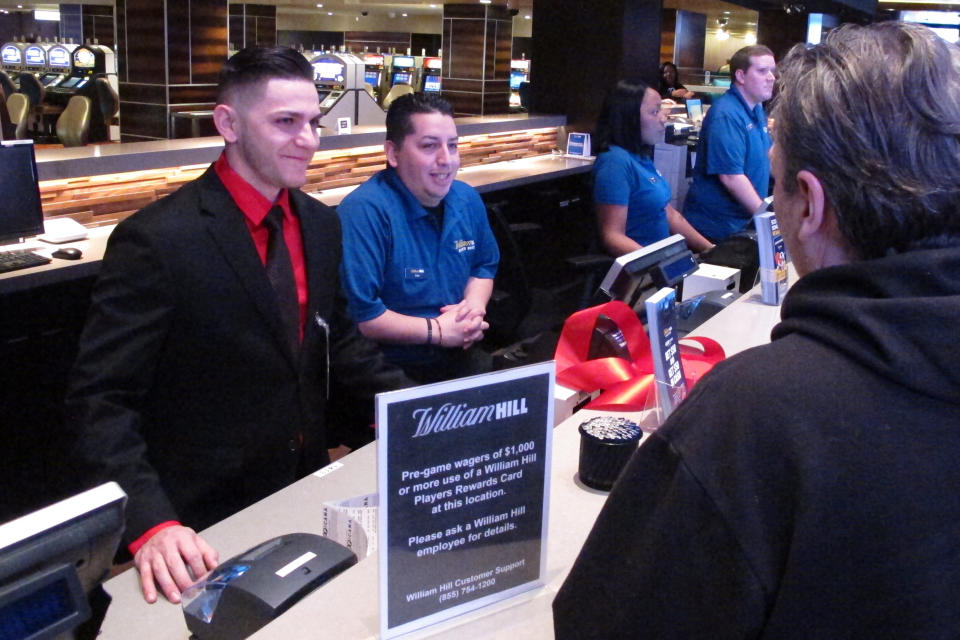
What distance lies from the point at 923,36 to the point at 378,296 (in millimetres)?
2003

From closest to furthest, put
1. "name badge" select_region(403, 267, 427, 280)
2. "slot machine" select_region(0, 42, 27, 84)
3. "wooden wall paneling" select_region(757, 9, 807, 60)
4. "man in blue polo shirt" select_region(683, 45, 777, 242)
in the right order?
"name badge" select_region(403, 267, 427, 280)
"man in blue polo shirt" select_region(683, 45, 777, 242)
"wooden wall paneling" select_region(757, 9, 807, 60)
"slot machine" select_region(0, 42, 27, 84)

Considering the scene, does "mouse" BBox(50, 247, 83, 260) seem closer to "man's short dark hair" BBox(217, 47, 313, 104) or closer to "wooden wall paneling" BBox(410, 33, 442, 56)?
"man's short dark hair" BBox(217, 47, 313, 104)

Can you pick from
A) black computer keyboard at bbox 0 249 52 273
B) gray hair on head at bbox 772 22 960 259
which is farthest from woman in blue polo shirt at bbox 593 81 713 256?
gray hair on head at bbox 772 22 960 259

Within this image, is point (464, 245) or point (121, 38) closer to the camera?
Answer: point (464, 245)

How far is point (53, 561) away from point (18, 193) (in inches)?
126

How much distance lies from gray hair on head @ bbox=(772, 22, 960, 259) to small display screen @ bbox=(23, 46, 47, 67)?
18643 millimetres

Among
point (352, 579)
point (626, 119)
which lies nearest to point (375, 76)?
point (626, 119)

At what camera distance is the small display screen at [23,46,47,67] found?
55.4 feet

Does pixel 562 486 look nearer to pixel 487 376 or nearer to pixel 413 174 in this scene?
pixel 487 376

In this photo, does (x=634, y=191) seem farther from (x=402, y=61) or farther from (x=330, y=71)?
(x=402, y=61)

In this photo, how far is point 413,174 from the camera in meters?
2.81

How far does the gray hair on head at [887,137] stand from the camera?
79 centimetres

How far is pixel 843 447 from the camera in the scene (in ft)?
2.37

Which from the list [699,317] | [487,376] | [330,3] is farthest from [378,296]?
[330,3]
